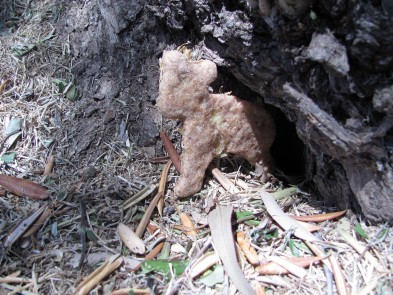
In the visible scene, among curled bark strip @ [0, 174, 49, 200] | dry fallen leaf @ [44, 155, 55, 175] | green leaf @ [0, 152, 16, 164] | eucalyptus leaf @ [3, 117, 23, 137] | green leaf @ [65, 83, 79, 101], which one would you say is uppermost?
green leaf @ [65, 83, 79, 101]

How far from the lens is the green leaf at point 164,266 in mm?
1513

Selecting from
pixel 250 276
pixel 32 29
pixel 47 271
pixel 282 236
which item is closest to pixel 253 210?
pixel 282 236

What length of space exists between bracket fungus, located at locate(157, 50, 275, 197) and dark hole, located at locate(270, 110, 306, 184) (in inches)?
6.0

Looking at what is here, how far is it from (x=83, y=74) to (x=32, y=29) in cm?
46

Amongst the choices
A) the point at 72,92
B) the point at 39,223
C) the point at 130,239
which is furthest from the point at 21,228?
the point at 72,92

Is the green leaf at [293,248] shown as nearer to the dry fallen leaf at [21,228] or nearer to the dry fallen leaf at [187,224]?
the dry fallen leaf at [187,224]

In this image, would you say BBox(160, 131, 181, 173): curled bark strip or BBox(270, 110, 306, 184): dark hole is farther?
BBox(270, 110, 306, 184): dark hole

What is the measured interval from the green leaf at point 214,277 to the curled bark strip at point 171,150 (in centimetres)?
55

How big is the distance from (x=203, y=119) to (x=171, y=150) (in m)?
0.28

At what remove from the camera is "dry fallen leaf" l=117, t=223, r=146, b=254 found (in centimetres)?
161

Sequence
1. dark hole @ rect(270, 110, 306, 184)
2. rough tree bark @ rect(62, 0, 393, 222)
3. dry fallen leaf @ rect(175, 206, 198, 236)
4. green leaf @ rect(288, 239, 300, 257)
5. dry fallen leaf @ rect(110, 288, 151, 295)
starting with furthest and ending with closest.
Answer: dark hole @ rect(270, 110, 306, 184)
dry fallen leaf @ rect(175, 206, 198, 236)
green leaf @ rect(288, 239, 300, 257)
dry fallen leaf @ rect(110, 288, 151, 295)
rough tree bark @ rect(62, 0, 393, 222)

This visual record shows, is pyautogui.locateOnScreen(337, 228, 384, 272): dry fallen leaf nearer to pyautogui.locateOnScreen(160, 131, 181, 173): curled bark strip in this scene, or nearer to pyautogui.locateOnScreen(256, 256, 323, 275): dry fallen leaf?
pyautogui.locateOnScreen(256, 256, 323, 275): dry fallen leaf

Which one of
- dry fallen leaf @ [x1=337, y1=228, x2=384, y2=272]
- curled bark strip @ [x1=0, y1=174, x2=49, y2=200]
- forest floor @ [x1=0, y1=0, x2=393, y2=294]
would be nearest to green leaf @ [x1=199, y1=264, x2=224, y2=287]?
forest floor @ [x1=0, y1=0, x2=393, y2=294]

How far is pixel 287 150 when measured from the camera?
2205 millimetres
